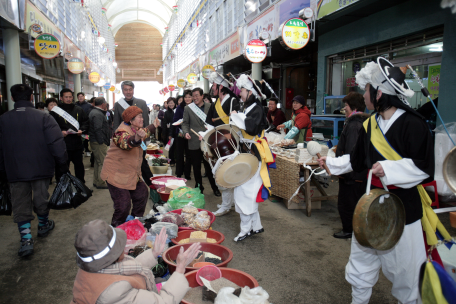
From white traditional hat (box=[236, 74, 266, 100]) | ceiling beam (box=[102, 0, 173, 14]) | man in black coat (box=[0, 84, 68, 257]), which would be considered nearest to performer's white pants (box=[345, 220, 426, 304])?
white traditional hat (box=[236, 74, 266, 100])

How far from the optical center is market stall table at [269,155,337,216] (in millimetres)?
4941

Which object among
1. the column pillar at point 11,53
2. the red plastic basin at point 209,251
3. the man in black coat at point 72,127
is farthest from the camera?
the column pillar at point 11,53

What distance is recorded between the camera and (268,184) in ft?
12.5

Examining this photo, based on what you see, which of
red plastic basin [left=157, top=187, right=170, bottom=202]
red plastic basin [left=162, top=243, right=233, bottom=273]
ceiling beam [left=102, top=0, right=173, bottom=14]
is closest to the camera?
red plastic basin [left=162, top=243, right=233, bottom=273]

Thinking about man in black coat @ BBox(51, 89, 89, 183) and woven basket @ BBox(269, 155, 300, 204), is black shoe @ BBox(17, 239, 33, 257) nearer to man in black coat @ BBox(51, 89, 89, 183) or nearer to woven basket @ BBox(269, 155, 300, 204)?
man in black coat @ BBox(51, 89, 89, 183)

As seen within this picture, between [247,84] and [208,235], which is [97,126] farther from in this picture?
[208,235]

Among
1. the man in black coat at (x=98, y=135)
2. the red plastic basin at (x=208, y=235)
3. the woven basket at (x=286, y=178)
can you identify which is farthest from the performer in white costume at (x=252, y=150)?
the man in black coat at (x=98, y=135)

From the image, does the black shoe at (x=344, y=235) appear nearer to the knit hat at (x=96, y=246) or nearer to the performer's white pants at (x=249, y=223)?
the performer's white pants at (x=249, y=223)

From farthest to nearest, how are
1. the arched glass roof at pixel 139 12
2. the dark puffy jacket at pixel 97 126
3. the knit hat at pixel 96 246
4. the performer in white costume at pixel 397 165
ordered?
the arched glass roof at pixel 139 12 < the dark puffy jacket at pixel 97 126 < the performer in white costume at pixel 397 165 < the knit hat at pixel 96 246

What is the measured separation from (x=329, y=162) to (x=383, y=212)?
631mm

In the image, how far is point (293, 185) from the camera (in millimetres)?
5070

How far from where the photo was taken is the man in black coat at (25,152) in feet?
11.5

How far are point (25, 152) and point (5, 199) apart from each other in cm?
59

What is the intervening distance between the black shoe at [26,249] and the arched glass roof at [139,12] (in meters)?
33.6
